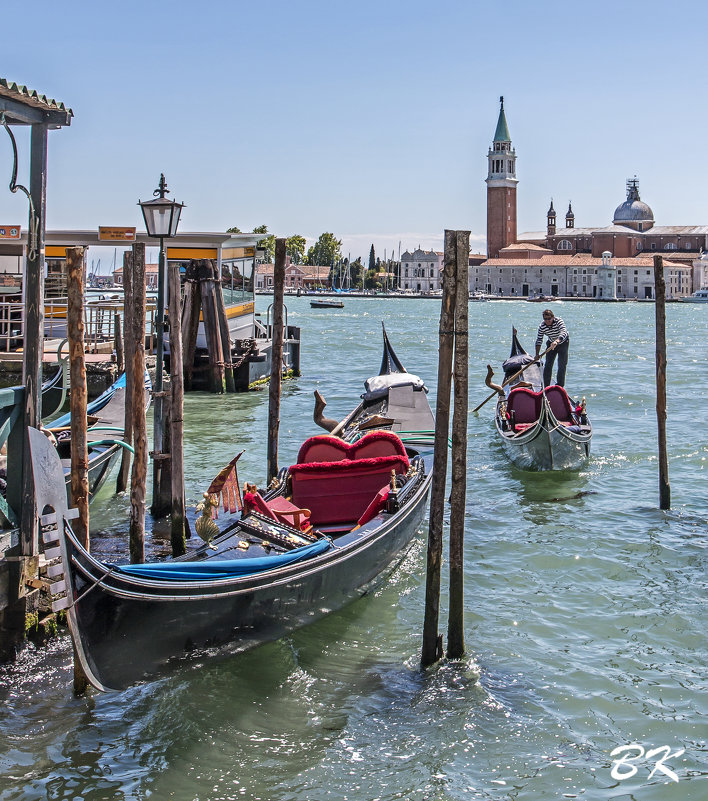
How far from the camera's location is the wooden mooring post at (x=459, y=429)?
13.3 ft

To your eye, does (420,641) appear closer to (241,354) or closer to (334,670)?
(334,670)

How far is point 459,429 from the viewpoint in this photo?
4.07m

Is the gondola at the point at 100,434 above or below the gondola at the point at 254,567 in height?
above

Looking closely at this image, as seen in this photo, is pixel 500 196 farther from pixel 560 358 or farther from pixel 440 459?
pixel 440 459

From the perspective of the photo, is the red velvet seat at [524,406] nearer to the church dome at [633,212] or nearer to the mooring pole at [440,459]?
the mooring pole at [440,459]

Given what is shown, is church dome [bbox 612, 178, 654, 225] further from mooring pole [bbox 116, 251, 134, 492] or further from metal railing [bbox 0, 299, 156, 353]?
mooring pole [bbox 116, 251, 134, 492]

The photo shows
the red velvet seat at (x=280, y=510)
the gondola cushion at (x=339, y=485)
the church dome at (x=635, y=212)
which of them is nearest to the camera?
the red velvet seat at (x=280, y=510)

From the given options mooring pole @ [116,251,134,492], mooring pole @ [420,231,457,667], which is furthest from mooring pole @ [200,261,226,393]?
mooring pole @ [420,231,457,667]

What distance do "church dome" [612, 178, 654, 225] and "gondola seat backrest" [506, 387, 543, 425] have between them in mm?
87655

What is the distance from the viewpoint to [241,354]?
1452cm

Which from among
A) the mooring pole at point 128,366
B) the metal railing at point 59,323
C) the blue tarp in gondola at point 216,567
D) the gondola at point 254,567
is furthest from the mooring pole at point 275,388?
the metal railing at point 59,323

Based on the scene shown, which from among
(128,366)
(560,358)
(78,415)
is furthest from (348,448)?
(560,358)

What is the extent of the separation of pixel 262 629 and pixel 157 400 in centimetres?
208

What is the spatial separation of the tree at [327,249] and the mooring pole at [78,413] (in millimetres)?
90489
